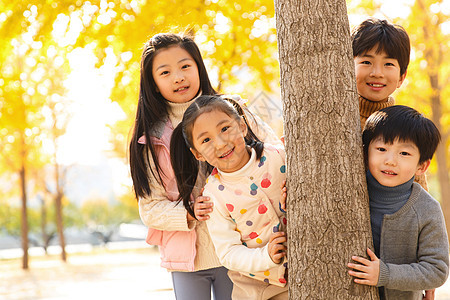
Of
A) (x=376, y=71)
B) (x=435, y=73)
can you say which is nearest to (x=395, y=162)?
(x=376, y=71)

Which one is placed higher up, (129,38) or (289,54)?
(129,38)

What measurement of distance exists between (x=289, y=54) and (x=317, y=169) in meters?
0.49

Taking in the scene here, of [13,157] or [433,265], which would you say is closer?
[433,265]

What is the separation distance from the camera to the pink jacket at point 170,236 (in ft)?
8.38

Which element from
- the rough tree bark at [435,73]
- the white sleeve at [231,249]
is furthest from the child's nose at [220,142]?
the rough tree bark at [435,73]

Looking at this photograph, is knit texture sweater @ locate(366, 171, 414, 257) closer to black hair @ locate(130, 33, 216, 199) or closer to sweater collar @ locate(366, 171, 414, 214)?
sweater collar @ locate(366, 171, 414, 214)

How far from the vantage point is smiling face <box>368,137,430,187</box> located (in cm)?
210

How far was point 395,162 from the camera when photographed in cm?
210

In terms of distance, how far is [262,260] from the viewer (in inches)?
83.1

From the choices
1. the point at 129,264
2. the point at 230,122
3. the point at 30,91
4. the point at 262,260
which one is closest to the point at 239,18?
the point at 230,122

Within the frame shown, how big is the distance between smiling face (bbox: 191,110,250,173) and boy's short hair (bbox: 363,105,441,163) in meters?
0.55

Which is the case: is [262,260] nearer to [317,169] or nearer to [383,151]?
[317,169]

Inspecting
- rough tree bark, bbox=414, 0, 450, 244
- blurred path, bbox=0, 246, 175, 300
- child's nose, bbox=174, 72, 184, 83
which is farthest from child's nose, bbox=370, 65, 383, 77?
rough tree bark, bbox=414, 0, 450, 244

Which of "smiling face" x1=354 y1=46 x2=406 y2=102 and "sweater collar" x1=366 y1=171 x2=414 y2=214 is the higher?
"smiling face" x1=354 y1=46 x2=406 y2=102
